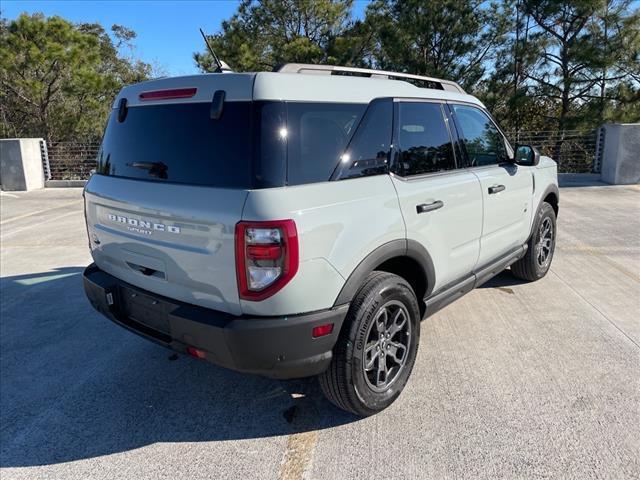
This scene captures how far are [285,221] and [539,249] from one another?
3.60 m

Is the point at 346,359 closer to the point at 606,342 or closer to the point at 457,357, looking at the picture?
the point at 457,357

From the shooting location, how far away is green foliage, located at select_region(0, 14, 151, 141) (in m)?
13.4

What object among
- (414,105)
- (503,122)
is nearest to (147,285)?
(414,105)

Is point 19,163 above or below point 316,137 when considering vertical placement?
below

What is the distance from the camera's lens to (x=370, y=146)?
2.66 meters

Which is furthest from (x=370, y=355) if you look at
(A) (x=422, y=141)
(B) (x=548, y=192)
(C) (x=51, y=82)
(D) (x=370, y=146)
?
(C) (x=51, y=82)

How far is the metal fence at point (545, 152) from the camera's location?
1256 centimetres

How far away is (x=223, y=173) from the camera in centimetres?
230

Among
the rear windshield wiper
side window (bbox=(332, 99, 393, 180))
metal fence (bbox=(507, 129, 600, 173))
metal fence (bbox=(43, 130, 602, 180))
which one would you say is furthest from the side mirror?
metal fence (bbox=(507, 129, 600, 173))

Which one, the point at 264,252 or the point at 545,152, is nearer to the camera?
the point at 264,252

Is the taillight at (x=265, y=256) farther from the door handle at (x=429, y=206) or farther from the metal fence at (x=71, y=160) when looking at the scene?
the metal fence at (x=71, y=160)

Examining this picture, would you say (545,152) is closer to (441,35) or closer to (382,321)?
(441,35)

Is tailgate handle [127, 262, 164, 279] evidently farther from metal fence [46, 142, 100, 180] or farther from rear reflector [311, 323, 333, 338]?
metal fence [46, 142, 100, 180]

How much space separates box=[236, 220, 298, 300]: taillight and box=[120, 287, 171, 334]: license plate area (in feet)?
2.01
